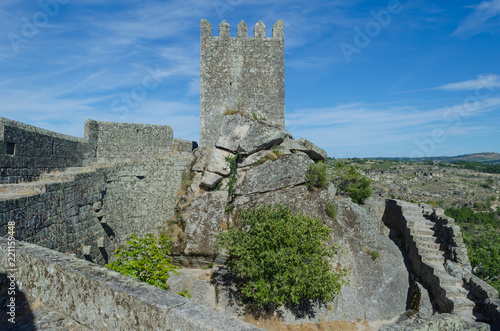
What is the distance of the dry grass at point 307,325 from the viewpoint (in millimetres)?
12242

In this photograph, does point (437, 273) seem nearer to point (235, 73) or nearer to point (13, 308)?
point (13, 308)

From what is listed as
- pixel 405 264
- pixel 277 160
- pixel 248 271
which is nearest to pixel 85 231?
pixel 248 271

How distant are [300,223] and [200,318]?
1034 centimetres

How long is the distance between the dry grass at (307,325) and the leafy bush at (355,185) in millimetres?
8598

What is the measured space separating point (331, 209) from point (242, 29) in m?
11.7

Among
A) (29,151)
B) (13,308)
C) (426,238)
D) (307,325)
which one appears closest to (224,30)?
(29,151)

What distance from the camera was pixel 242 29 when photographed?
1889 cm

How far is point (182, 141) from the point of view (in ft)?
59.8

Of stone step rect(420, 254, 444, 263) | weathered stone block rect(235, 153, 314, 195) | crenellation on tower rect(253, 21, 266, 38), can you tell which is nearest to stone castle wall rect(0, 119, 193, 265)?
weathered stone block rect(235, 153, 314, 195)

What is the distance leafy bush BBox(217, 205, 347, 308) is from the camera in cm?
1141

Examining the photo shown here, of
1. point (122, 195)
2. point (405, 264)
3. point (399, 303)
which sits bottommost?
point (399, 303)

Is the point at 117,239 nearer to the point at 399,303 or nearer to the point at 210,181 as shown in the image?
the point at 210,181

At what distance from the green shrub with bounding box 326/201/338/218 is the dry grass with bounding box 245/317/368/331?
4.94 metres

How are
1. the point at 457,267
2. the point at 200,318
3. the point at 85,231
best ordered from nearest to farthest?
the point at 200,318 → the point at 85,231 → the point at 457,267
